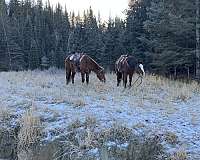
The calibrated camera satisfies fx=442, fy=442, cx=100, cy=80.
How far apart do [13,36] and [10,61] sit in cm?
566

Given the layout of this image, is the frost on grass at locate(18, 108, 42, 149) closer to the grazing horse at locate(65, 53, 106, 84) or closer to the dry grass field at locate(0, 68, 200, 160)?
the dry grass field at locate(0, 68, 200, 160)

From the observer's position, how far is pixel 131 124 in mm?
9656

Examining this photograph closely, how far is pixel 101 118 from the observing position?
10125mm

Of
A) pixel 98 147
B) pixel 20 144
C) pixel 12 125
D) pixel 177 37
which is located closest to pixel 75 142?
pixel 98 147

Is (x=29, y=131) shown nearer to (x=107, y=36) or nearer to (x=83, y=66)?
(x=83, y=66)

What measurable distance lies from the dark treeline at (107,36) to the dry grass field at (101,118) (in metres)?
15.3

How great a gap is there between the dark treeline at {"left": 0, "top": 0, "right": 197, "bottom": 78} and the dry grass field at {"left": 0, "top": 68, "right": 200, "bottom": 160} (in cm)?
1529

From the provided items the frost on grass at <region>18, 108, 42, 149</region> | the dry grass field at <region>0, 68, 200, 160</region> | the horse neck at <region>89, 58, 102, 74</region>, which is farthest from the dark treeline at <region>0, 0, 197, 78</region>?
the frost on grass at <region>18, 108, 42, 149</region>

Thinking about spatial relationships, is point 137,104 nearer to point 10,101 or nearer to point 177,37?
point 10,101

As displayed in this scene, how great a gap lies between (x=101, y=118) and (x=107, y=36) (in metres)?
38.1

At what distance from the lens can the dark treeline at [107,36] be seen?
2889 centimetres

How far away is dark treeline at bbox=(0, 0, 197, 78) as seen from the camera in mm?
28891

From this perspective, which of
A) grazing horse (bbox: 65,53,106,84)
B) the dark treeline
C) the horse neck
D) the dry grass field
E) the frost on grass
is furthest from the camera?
the dark treeline

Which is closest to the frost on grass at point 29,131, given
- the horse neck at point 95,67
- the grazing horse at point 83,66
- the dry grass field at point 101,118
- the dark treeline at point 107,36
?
the dry grass field at point 101,118
